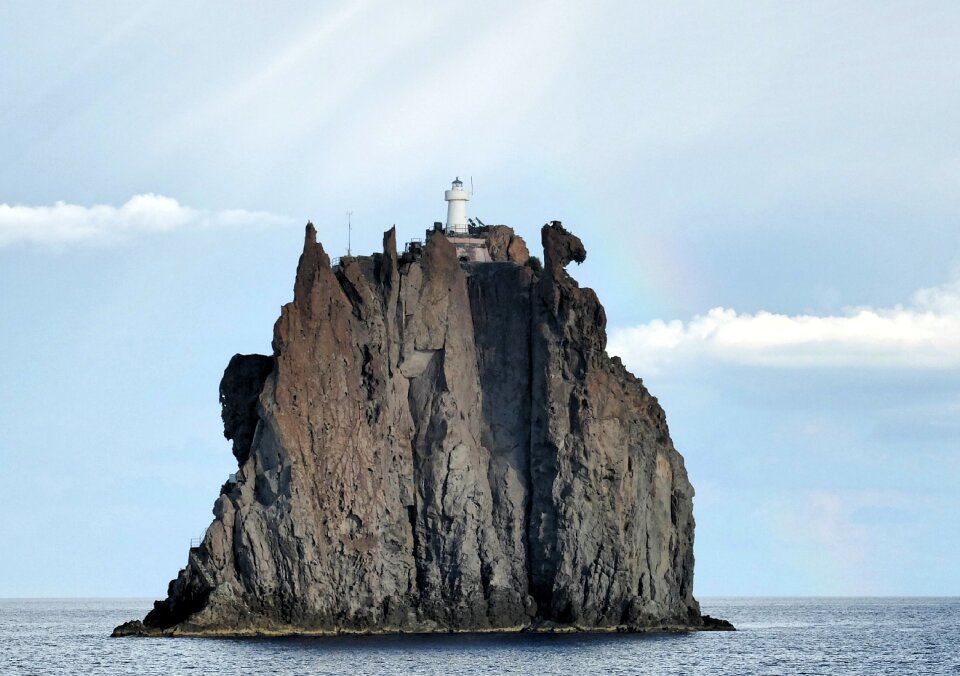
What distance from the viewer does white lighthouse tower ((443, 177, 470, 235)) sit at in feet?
352

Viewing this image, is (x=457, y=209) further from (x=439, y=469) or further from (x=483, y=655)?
(x=483, y=655)

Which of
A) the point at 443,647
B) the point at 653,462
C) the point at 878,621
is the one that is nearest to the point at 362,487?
the point at 443,647

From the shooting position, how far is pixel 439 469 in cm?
9444

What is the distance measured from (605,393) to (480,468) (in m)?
8.18

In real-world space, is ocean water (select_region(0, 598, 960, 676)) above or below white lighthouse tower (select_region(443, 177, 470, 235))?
below

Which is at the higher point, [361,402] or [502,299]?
[502,299]

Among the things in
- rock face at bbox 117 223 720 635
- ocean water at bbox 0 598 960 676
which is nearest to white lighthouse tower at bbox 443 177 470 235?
rock face at bbox 117 223 720 635

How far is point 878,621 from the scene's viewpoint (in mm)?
151000

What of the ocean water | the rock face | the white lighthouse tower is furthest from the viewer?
the white lighthouse tower

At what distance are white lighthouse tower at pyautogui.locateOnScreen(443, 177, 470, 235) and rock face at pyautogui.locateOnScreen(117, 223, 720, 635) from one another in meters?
5.91

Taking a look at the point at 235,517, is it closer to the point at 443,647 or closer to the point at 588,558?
the point at 443,647

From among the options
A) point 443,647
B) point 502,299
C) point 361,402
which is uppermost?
point 502,299

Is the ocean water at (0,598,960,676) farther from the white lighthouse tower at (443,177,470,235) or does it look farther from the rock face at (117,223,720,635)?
the white lighthouse tower at (443,177,470,235)

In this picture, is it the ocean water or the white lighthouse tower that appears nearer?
the ocean water
